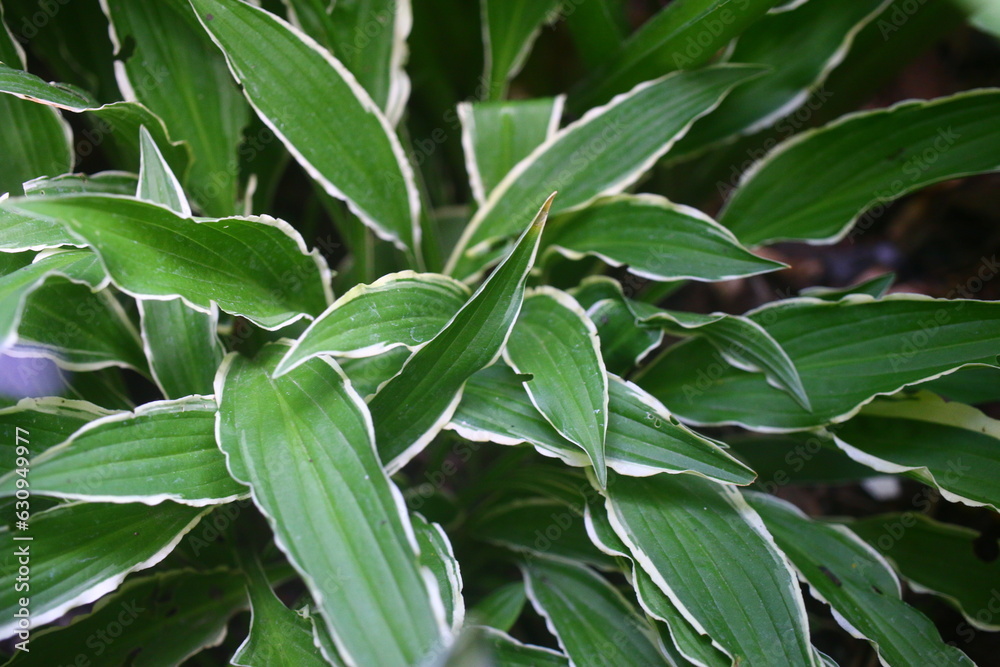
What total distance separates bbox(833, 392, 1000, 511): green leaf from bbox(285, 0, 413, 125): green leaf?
789mm

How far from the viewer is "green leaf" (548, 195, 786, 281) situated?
84cm

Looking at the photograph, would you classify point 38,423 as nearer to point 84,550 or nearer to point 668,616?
point 84,550

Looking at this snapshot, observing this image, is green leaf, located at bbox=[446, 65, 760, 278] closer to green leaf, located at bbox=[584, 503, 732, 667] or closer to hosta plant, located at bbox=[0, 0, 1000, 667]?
hosta plant, located at bbox=[0, 0, 1000, 667]

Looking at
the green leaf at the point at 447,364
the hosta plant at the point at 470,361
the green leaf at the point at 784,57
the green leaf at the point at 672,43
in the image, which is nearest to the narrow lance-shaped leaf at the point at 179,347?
the hosta plant at the point at 470,361

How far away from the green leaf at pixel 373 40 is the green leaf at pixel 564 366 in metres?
0.40

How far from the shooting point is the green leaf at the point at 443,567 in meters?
0.66

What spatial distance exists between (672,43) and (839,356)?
0.51 meters

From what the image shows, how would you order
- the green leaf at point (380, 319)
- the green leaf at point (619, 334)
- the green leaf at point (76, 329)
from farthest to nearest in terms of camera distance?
the green leaf at point (619, 334) → the green leaf at point (76, 329) → the green leaf at point (380, 319)

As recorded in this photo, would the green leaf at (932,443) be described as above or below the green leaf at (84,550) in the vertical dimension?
above

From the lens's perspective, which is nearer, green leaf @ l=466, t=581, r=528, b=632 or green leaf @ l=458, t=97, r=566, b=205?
green leaf @ l=466, t=581, r=528, b=632

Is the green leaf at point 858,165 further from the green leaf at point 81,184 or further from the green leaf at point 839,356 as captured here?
the green leaf at point 81,184

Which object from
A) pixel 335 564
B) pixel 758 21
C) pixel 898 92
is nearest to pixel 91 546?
pixel 335 564

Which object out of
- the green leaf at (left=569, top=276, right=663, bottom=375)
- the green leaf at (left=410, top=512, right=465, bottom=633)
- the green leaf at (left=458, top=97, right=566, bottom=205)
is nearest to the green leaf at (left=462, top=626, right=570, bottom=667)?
the green leaf at (left=410, top=512, right=465, bottom=633)

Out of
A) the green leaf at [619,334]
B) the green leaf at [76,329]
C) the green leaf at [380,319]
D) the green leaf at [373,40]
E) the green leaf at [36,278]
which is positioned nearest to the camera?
the green leaf at [36,278]
